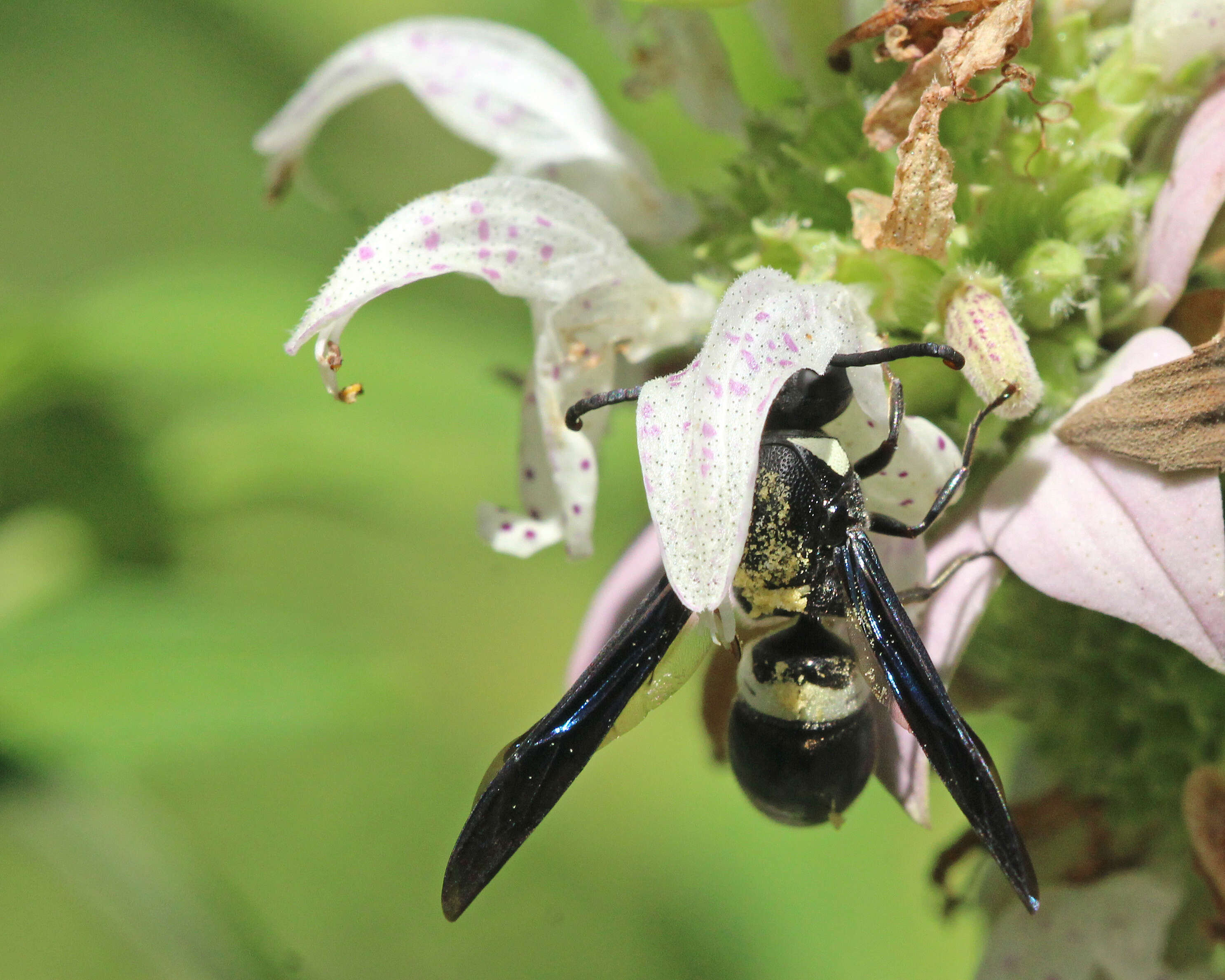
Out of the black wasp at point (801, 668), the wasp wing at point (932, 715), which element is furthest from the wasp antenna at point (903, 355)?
the wasp wing at point (932, 715)

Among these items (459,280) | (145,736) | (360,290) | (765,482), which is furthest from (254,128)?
(765,482)

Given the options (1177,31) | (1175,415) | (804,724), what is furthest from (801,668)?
(1177,31)

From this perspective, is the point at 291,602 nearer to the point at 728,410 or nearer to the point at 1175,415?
the point at 728,410

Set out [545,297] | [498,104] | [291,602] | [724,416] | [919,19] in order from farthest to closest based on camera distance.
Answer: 1. [291,602]
2. [498,104]
3. [545,297]
4. [919,19]
5. [724,416]

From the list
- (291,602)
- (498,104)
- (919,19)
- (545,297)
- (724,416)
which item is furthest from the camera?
(291,602)

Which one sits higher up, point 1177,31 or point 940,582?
point 1177,31

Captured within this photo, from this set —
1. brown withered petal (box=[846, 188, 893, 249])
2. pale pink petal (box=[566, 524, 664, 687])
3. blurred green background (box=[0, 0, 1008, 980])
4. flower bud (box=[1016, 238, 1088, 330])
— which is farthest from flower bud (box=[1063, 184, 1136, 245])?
blurred green background (box=[0, 0, 1008, 980])

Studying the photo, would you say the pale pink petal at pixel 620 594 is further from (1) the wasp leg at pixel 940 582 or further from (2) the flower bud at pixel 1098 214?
(2) the flower bud at pixel 1098 214
